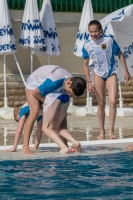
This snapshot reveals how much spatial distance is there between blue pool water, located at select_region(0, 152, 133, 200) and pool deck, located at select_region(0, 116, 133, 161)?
34 centimetres

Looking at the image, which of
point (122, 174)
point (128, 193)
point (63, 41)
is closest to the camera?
point (128, 193)

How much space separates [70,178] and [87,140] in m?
3.18

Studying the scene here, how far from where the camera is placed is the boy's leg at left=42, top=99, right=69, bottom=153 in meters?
7.52

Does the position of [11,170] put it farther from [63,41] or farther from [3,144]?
[63,41]

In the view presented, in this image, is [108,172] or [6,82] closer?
[108,172]

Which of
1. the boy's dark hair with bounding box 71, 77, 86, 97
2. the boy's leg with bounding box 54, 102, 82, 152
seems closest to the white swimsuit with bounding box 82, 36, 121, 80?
the boy's leg with bounding box 54, 102, 82, 152

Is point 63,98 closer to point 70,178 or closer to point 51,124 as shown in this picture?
point 51,124

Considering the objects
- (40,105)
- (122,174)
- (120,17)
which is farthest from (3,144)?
(120,17)

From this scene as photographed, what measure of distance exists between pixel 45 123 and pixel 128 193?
8.29 feet

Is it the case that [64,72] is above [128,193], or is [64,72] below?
above

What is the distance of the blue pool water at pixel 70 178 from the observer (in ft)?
17.0

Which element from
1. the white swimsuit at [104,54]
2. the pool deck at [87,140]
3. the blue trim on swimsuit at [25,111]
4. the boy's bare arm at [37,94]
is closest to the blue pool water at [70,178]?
the pool deck at [87,140]

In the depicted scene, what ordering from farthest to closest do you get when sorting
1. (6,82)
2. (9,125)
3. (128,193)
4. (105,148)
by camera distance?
(6,82) → (9,125) → (105,148) → (128,193)

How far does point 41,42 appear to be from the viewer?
45.3ft
